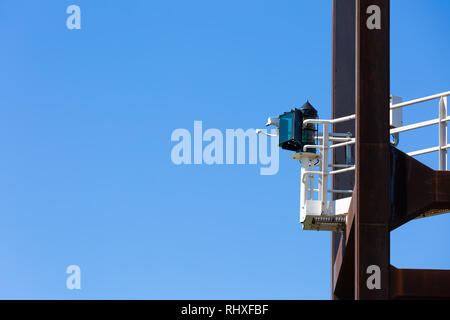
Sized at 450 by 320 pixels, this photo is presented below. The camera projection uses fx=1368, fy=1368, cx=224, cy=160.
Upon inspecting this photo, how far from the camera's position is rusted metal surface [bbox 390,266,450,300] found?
92.0 feet

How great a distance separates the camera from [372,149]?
28094 mm

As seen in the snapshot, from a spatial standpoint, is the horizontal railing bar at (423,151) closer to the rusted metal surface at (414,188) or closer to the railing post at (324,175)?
the rusted metal surface at (414,188)

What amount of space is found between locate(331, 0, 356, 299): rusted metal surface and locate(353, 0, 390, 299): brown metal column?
7634 mm

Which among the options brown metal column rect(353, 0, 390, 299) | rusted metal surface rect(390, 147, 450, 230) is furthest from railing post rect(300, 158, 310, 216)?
brown metal column rect(353, 0, 390, 299)

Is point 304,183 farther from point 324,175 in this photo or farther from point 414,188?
point 414,188

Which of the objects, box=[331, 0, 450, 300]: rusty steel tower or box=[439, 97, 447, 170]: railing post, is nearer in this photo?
box=[331, 0, 450, 300]: rusty steel tower

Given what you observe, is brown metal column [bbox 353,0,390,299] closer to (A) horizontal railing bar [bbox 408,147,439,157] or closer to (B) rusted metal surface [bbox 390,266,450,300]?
(B) rusted metal surface [bbox 390,266,450,300]

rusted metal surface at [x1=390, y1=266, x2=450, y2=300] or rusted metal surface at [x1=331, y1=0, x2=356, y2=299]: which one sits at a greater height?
rusted metal surface at [x1=331, y1=0, x2=356, y2=299]

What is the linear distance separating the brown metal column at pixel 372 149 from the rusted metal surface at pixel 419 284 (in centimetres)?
37

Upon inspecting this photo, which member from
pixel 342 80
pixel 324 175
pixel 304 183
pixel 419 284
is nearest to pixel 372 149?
pixel 419 284

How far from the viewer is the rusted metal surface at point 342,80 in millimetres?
36031
